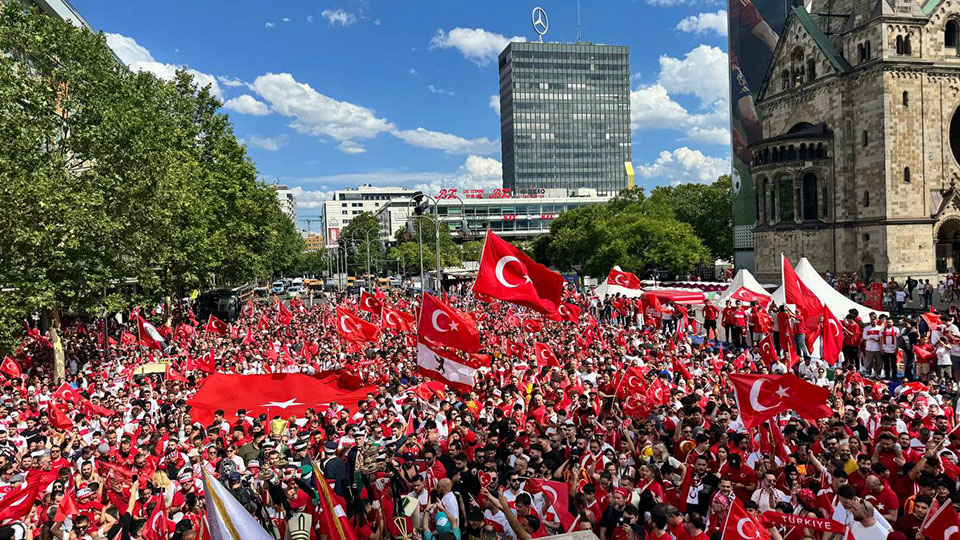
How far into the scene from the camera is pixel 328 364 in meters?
21.9

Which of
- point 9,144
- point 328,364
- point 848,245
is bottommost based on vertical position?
point 328,364

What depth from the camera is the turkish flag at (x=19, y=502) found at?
9.16 metres

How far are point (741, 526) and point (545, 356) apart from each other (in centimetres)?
1164

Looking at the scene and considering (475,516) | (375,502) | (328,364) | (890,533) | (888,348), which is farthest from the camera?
(328,364)

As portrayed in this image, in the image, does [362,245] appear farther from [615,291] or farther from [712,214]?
[615,291]

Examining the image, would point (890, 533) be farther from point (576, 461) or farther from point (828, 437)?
point (576, 461)

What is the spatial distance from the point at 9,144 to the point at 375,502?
16680mm

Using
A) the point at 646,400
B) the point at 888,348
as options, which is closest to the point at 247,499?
the point at 646,400

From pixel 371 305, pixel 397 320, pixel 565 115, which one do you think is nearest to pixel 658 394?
pixel 397 320

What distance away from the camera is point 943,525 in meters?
6.36

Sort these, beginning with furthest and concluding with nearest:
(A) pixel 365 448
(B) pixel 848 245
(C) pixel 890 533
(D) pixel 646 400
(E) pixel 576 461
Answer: (B) pixel 848 245
(D) pixel 646 400
(A) pixel 365 448
(E) pixel 576 461
(C) pixel 890 533

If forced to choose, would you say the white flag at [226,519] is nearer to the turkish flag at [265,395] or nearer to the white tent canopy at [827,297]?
the turkish flag at [265,395]

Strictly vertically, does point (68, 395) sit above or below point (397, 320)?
below

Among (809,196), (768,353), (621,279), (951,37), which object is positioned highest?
(951,37)
